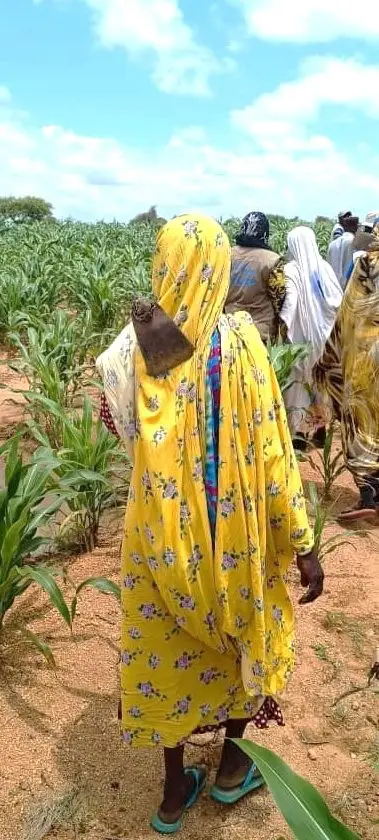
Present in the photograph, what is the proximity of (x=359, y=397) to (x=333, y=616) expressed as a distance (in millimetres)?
1261

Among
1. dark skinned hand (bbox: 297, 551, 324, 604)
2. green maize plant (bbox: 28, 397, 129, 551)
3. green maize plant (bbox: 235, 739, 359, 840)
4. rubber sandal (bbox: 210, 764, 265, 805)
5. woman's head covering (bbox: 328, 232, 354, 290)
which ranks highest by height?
woman's head covering (bbox: 328, 232, 354, 290)

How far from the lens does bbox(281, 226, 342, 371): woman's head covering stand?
4.55 m

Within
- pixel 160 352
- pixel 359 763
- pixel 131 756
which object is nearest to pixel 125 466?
pixel 131 756

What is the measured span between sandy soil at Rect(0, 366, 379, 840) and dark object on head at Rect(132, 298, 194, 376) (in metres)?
1.13

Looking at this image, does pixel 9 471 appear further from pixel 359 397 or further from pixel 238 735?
pixel 359 397

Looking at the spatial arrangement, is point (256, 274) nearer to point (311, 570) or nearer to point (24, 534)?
point (24, 534)

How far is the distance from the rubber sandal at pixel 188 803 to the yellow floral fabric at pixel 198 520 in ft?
0.83

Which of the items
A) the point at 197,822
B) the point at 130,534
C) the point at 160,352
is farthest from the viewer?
the point at 197,822

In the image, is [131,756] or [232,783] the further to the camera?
[131,756]

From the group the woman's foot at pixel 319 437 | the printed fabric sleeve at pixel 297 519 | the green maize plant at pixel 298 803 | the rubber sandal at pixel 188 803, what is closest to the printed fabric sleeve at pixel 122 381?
the printed fabric sleeve at pixel 297 519

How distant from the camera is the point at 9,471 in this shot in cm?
251

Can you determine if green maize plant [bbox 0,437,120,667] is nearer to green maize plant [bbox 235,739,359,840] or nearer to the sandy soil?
the sandy soil

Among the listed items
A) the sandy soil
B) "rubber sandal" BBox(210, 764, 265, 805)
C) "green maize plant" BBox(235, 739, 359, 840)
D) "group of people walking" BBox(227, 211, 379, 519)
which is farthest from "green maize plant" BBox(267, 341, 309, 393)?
"green maize plant" BBox(235, 739, 359, 840)

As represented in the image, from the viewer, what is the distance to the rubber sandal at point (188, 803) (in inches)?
73.1
